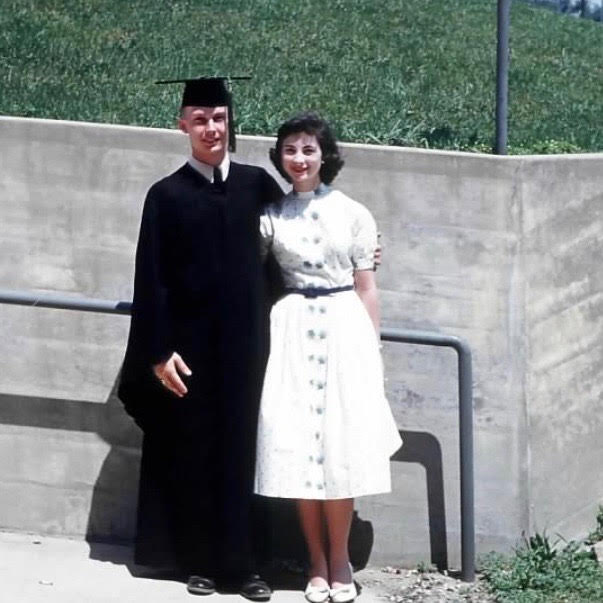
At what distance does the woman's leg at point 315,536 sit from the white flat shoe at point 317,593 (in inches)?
0.6

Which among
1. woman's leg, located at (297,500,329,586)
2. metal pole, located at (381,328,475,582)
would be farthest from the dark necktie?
woman's leg, located at (297,500,329,586)

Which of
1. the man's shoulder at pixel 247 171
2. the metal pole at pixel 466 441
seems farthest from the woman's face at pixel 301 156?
the metal pole at pixel 466 441

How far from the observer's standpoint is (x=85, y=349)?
6.27 metres

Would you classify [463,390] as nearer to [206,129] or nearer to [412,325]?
[412,325]

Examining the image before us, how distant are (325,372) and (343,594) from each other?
788 mm

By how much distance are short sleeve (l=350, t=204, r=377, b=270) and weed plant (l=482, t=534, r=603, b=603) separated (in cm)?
125

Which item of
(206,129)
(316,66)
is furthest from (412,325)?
(316,66)

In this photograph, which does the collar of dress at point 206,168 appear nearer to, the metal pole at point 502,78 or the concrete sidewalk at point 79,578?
the metal pole at point 502,78

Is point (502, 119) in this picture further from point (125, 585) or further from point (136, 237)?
point (125, 585)

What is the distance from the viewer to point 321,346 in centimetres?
557

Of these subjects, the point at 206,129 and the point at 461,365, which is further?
the point at 461,365

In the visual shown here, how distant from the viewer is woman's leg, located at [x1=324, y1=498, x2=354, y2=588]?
5.70 m

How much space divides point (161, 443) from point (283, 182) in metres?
1.04

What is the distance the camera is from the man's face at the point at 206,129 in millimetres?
5562
